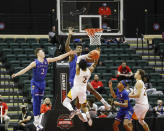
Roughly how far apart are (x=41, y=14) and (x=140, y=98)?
10.5 m

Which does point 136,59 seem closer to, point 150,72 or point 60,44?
point 150,72

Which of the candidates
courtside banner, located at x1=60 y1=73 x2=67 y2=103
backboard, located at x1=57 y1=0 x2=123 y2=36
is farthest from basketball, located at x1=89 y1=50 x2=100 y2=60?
backboard, located at x1=57 y1=0 x2=123 y2=36

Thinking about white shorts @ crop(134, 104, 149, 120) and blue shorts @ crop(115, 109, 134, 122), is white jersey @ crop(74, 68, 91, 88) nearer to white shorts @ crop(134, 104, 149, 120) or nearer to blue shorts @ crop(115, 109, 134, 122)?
blue shorts @ crop(115, 109, 134, 122)

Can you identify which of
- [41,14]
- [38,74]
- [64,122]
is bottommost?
[64,122]

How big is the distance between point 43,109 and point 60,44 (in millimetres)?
1823

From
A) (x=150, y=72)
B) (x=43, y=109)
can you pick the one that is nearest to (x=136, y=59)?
(x=150, y=72)

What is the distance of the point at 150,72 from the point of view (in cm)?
1619

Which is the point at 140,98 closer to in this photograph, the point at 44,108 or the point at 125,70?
the point at 44,108

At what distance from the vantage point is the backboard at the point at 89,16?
1313 centimetres

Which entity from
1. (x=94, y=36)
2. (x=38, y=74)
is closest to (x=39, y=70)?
(x=38, y=74)

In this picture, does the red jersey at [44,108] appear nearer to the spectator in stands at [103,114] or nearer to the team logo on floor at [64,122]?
the team logo on floor at [64,122]

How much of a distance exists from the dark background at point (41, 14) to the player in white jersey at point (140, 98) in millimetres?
9426

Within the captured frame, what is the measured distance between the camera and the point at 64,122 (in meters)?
11.1

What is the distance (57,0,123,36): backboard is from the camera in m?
13.1
